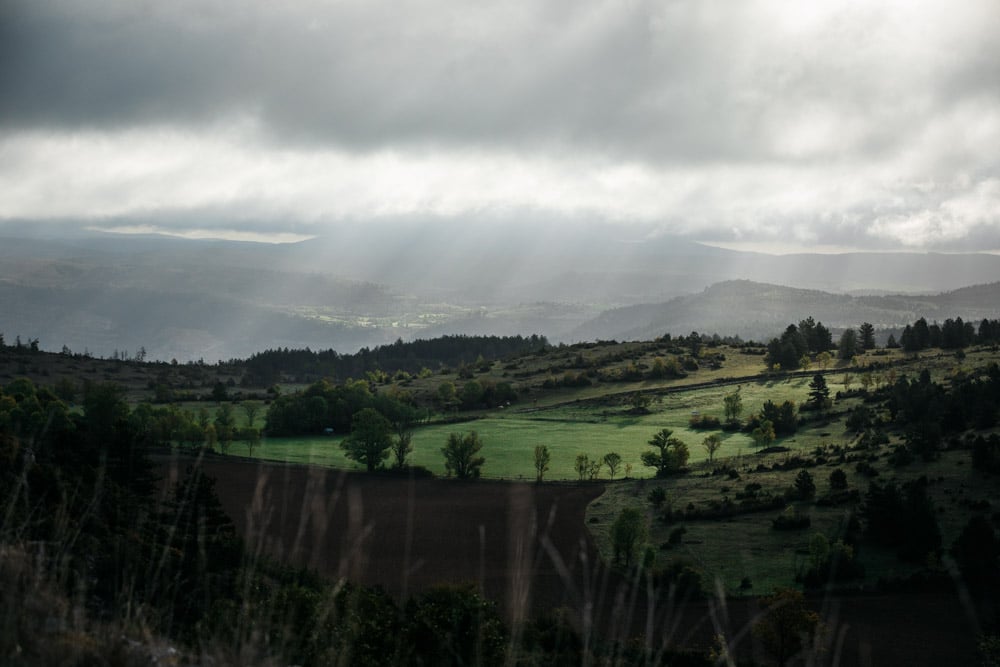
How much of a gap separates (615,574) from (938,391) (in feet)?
160

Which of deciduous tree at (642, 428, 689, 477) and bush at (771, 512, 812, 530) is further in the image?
deciduous tree at (642, 428, 689, 477)

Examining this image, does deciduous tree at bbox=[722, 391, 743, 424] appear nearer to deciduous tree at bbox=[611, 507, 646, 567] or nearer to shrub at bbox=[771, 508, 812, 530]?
shrub at bbox=[771, 508, 812, 530]

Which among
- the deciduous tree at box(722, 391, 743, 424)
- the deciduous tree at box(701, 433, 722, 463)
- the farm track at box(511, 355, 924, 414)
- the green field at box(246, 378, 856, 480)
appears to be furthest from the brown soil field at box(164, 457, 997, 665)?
the farm track at box(511, 355, 924, 414)

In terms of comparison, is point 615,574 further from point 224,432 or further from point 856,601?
point 224,432

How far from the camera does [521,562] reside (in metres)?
16.1

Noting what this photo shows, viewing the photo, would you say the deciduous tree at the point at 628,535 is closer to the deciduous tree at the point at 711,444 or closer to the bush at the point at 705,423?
the deciduous tree at the point at 711,444

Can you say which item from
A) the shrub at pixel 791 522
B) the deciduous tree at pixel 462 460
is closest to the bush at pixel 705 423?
the deciduous tree at pixel 462 460

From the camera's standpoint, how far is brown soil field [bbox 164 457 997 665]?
26.9 metres

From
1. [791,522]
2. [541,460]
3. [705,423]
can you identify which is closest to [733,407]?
[705,423]

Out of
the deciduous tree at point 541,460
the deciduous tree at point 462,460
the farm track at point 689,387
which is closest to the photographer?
the deciduous tree at point 541,460

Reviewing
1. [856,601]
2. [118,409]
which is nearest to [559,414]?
[118,409]

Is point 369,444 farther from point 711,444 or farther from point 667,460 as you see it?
point 711,444

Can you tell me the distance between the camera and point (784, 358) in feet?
397

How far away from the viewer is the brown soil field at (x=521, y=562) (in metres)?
26.9
